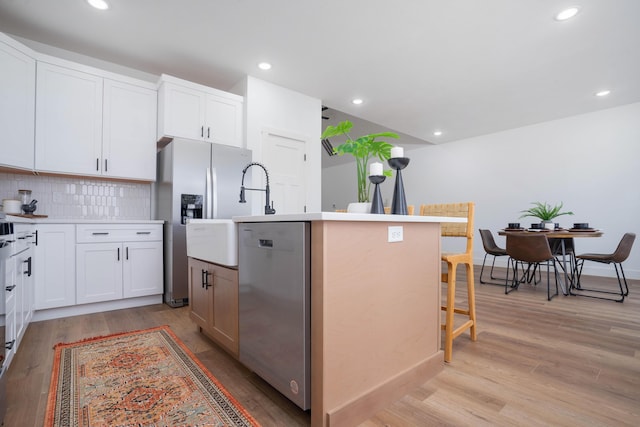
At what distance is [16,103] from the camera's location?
260cm

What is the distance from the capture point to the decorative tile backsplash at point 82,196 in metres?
2.96

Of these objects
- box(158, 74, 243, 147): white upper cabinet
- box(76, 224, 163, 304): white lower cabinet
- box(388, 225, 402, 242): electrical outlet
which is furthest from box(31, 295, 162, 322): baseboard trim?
box(388, 225, 402, 242): electrical outlet

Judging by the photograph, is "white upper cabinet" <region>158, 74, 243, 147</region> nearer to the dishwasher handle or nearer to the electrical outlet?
the dishwasher handle

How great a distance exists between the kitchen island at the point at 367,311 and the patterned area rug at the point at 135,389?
436 mm

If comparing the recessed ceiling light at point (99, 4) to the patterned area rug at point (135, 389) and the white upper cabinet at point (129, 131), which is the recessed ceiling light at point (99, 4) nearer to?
the white upper cabinet at point (129, 131)

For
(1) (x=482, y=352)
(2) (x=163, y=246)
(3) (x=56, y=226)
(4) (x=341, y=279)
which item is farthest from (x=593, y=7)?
(3) (x=56, y=226)

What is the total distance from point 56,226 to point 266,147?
2289mm

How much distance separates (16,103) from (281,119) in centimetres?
260

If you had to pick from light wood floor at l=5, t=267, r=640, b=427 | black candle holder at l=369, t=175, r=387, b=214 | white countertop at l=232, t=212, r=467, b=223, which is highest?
black candle holder at l=369, t=175, r=387, b=214

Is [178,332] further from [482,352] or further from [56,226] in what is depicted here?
[482,352]

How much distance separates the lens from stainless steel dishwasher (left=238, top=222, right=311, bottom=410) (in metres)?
1.18

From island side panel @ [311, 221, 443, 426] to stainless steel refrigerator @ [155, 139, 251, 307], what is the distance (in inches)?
94.6

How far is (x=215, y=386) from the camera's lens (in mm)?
1529

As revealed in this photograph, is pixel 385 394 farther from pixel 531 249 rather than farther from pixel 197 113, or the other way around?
pixel 197 113
